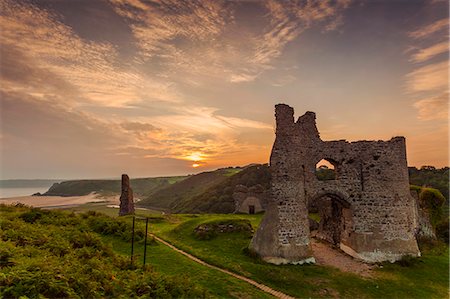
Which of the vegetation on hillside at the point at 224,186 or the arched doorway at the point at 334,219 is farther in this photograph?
the vegetation on hillside at the point at 224,186

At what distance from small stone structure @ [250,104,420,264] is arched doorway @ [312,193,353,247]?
4.6 inches

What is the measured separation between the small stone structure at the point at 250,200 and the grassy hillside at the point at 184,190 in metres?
49.3

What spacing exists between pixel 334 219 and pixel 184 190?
99715 millimetres

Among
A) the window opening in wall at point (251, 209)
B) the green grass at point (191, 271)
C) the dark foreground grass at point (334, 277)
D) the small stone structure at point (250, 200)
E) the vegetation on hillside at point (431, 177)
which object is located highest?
the vegetation on hillside at point (431, 177)

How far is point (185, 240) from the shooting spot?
27938 millimetres

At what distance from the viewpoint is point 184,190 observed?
124m

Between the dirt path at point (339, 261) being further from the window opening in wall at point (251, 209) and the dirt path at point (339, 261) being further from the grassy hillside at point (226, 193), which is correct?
the grassy hillside at point (226, 193)

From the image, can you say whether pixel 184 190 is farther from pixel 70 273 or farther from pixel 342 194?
pixel 70 273

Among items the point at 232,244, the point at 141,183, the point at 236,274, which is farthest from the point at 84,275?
the point at 141,183

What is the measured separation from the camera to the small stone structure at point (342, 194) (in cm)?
2291

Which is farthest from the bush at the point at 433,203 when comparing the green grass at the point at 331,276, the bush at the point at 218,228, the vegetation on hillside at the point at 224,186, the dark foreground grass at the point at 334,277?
the vegetation on hillside at the point at 224,186

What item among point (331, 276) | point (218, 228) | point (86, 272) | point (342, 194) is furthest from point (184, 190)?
point (86, 272)

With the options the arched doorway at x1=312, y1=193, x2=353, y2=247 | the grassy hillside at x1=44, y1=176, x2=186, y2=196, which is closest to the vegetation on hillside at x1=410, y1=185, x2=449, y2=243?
the arched doorway at x1=312, y1=193, x2=353, y2=247

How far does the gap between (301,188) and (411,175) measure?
66.2m
